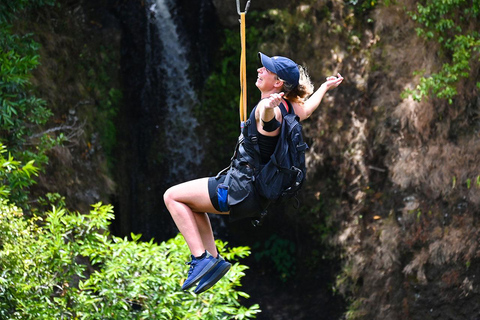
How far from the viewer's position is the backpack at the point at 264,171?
4371 millimetres

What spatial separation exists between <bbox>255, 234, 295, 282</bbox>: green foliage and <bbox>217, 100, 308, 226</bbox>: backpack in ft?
29.3

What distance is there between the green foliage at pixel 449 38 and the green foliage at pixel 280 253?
13.7 feet

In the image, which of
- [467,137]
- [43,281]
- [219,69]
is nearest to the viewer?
[43,281]

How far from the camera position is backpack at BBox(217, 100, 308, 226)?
4.37m

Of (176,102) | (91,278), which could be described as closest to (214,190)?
(91,278)

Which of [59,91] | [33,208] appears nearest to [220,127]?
[59,91]

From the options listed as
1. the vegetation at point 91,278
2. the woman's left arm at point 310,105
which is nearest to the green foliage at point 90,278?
the vegetation at point 91,278

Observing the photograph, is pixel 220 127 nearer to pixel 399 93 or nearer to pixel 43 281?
pixel 399 93

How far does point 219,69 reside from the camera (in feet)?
45.5

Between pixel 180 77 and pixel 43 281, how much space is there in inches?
291

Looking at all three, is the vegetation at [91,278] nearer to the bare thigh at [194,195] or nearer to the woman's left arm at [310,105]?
the bare thigh at [194,195]

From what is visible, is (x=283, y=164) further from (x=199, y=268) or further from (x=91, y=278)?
(x=91, y=278)

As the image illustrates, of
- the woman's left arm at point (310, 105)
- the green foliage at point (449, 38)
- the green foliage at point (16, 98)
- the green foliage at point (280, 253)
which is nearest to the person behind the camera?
the woman's left arm at point (310, 105)

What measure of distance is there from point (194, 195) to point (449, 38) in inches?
283
